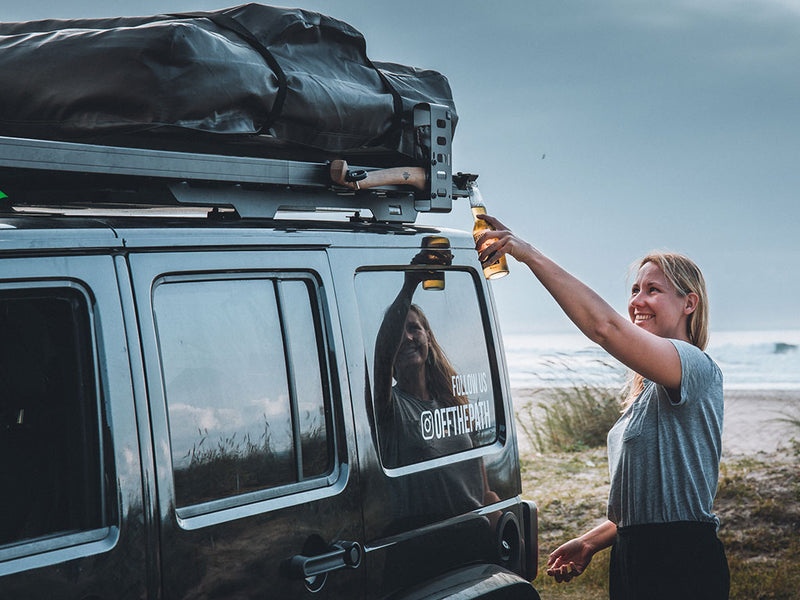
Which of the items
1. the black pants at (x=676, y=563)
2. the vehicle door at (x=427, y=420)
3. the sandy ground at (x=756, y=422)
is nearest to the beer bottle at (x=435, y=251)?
the vehicle door at (x=427, y=420)

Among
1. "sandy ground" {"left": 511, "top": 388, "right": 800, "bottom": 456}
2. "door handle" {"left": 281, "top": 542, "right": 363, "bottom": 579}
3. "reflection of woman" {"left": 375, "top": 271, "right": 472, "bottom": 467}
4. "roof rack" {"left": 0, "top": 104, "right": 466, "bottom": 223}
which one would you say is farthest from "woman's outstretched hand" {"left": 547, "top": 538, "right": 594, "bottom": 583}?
"sandy ground" {"left": 511, "top": 388, "right": 800, "bottom": 456}

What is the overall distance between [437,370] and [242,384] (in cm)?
→ 88

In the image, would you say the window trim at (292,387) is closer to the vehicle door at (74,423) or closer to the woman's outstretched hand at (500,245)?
the vehicle door at (74,423)

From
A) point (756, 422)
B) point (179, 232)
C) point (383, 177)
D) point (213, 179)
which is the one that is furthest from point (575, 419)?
point (179, 232)

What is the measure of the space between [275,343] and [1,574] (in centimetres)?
94

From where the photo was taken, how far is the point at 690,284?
3.61 metres

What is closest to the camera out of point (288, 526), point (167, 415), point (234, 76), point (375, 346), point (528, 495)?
point (167, 415)

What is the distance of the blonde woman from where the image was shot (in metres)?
3.27

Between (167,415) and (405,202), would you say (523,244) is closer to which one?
(405,202)

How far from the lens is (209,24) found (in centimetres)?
297

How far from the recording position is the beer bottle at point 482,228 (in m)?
3.58

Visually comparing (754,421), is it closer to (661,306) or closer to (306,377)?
(661,306)

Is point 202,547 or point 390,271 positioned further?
point 390,271

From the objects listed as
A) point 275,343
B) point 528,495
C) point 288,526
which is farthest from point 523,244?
point 528,495
